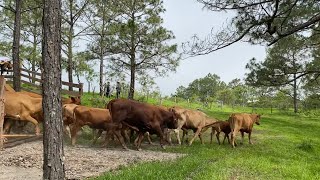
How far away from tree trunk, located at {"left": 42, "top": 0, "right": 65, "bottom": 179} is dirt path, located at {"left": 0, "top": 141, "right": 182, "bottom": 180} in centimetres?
210

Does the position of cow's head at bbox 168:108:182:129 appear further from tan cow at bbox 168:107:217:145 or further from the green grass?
the green grass

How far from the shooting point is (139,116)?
1526 centimetres

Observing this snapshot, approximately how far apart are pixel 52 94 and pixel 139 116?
845 cm

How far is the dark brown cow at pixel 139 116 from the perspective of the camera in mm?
14812

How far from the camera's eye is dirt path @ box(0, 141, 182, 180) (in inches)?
373

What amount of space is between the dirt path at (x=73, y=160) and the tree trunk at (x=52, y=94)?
2.10 meters

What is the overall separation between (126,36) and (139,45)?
1.23 metres

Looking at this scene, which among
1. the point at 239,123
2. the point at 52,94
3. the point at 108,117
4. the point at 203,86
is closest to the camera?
the point at 52,94

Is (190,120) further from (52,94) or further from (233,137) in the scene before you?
(52,94)

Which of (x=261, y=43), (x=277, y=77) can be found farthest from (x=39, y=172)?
(x=277, y=77)

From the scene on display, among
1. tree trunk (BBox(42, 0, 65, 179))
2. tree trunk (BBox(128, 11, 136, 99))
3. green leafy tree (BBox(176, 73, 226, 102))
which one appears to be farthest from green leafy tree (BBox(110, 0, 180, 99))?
green leafy tree (BBox(176, 73, 226, 102))

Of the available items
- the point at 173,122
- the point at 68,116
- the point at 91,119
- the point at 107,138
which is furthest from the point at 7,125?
the point at 173,122

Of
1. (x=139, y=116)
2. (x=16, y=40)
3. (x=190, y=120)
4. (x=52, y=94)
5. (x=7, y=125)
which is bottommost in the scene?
(x=7, y=125)

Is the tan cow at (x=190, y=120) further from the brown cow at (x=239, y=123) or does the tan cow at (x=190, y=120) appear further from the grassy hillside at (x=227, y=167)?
the grassy hillside at (x=227, y=167)
